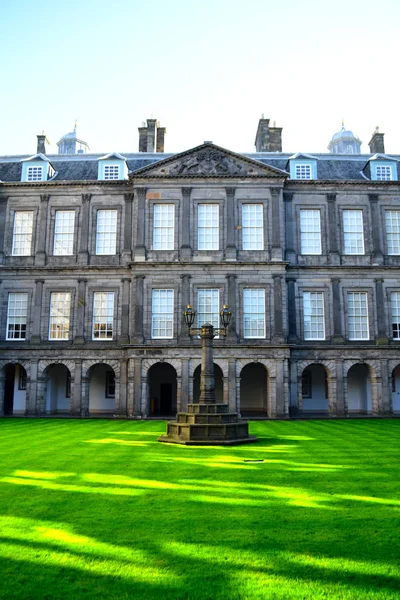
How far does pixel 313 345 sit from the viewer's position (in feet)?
101

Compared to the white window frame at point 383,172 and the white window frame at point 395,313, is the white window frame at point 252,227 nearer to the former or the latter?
the white window frame at point 383,172

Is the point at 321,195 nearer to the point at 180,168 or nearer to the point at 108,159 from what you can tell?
the point at 180,168

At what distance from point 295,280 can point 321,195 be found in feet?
18.4

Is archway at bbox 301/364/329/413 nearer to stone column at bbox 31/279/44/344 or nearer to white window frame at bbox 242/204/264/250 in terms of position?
white window frame at bbox 242/204/264/250

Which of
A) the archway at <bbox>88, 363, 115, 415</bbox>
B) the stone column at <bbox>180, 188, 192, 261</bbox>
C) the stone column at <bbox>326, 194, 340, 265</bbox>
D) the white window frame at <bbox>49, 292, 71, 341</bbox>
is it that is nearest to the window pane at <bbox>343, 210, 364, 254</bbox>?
the stone column at <bbox>326, 194, 340, 265</bbox>

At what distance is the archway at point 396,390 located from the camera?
3306 cm

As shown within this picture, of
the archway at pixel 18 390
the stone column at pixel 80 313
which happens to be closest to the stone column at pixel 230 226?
the stone column at pixel 80 313

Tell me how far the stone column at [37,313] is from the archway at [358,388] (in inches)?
774

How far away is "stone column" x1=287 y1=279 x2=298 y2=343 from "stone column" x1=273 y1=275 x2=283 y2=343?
4.88ft

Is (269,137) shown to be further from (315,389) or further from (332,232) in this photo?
(315,389)

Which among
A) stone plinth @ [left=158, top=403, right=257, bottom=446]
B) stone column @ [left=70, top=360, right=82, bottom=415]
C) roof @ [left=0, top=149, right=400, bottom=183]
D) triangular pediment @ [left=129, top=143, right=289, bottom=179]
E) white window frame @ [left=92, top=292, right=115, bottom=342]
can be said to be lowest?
stone plinth @ [left=158, top=403, right=257, bottom=446]

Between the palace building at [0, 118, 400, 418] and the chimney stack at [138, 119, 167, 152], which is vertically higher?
the chimney stack at [138, 119, 167, 152]

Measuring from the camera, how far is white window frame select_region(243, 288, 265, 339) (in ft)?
99.3

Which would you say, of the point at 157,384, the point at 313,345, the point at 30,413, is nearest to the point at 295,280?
the point at 313,345
